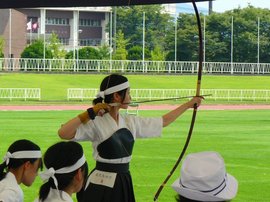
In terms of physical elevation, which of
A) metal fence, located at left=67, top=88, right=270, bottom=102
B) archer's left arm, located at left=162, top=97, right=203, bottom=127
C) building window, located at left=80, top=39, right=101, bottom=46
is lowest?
metal fence, located at left=67, top=88, right=270, bottom=102

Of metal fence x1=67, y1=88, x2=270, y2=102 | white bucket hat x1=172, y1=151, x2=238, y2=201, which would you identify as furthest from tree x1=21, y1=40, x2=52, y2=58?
white bucket hat x1=172, y1=151, x2=238, y2=201

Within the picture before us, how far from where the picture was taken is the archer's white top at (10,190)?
3.72 metres

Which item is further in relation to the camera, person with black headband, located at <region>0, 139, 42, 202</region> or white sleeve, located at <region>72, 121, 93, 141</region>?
white sleeve, located at <region>72, 121, 93, 141</region>

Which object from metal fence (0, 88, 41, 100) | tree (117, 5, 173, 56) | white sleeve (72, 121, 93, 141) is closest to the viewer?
white sleeve (72, 121, 93, 141)

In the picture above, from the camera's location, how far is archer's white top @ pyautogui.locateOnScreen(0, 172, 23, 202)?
3.72m

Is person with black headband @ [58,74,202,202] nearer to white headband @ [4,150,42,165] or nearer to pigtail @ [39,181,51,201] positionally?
white headband @ [4,150,42,165]

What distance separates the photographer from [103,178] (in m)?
4.72

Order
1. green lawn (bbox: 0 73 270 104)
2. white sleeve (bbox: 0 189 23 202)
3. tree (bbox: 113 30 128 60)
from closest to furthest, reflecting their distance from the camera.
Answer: white sleeve (bbox: 0 189 23 202)
green lawn (bbox: 0 73 270 104)
tree (bbox: 113 30 128 60)

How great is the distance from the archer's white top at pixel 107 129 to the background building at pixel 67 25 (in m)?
59.0

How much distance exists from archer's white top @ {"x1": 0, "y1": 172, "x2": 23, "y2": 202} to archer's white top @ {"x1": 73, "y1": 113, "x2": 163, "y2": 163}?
2.44 feet

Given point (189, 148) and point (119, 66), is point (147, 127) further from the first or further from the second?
point (119, 66)

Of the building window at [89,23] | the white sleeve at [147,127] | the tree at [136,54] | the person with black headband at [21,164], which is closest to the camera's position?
the person with black headband at [21,164]

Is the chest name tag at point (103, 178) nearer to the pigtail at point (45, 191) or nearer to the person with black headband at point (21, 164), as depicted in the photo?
the person with black headband at point (21, 164)

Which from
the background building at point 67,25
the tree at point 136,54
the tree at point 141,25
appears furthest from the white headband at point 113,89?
the background building at point 67,25
